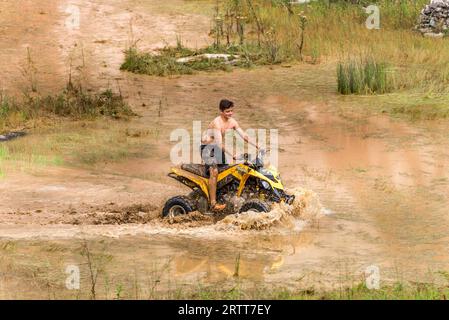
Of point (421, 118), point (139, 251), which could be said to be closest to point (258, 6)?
point (421, 118)

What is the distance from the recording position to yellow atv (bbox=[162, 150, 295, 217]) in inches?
535

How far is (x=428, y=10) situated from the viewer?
86.1 ft

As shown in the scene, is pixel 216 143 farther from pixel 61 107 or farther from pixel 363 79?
pixel 363 79

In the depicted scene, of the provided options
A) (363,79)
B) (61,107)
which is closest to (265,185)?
(61,107)

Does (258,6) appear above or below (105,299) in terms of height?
above

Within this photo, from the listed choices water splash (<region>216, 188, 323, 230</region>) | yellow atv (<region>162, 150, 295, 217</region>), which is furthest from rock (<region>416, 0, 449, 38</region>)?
yellow atv (<region>162, 150, 295, 217</region>)

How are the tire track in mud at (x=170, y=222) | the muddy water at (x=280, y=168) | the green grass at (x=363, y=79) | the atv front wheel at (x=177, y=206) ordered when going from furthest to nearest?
1. the green grass at (x=363, y=79)
2. the atv front wheel at (x=177, y=206)
3. the tire track in mud at (x=170, y=222)
4. the muddy water at (x=280, y=168)

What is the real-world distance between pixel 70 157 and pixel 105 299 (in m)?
8.05

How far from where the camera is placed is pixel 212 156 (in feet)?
45.0

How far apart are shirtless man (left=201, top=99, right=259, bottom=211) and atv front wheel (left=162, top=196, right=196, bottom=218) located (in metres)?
0.31

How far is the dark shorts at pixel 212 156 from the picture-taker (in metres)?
13.6

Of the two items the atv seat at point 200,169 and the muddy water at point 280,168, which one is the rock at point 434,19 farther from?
the atv seat at point 200,169

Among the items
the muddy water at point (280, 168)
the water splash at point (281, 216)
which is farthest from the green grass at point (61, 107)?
the water splash at point (281, 216)

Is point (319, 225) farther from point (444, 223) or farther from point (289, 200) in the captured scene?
point (444, 223)
